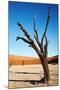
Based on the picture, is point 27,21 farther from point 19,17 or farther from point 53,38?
point 53,38

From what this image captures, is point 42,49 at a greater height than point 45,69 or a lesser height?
greater

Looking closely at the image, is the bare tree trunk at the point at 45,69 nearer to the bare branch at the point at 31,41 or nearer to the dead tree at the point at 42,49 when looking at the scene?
the dead tree at the point at 42,49

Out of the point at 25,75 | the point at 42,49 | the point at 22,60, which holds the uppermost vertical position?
the point at 42,49

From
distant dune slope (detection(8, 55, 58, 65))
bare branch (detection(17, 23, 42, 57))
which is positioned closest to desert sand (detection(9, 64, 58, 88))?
distant dune slope (detection(8, 55, 58, 65))

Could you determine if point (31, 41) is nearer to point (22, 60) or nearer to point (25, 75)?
point (22, 60)

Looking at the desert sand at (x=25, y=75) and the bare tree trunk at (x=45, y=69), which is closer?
the desert sand at (x=25, y=75)

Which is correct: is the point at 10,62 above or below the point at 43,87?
above

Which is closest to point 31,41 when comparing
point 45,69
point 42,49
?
point 42,49

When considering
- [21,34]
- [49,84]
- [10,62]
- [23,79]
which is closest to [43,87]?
[49,84]

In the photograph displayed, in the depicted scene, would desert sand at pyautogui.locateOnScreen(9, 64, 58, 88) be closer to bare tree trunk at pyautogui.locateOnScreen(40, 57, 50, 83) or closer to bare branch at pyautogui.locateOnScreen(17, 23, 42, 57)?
bare tree trunk at pyautogui.locateOnScreen(40, 57, 50, 83)

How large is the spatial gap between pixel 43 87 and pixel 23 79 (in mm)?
266

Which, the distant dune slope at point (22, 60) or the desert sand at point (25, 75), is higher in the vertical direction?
the distant dune slope at point (22, 60)

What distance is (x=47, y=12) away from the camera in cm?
267

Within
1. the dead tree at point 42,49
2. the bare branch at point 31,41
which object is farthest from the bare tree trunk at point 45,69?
the bare branch at point 31,41
